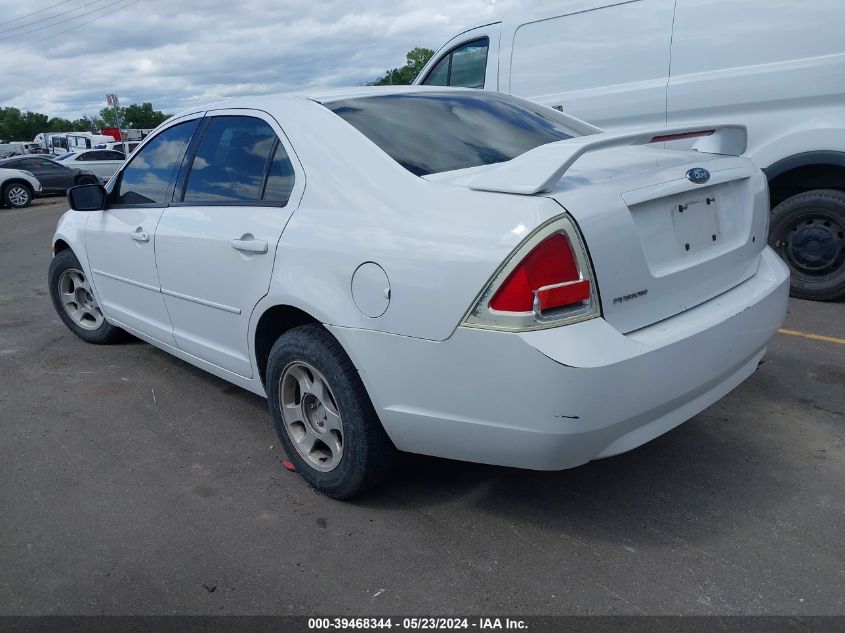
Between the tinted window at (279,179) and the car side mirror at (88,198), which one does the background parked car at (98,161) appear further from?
the tinted window at (279,179)

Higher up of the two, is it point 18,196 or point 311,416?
point 311,416

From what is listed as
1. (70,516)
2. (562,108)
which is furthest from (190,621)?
(562,108)

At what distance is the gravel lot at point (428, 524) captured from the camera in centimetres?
232

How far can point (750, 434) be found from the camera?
3.31 metres

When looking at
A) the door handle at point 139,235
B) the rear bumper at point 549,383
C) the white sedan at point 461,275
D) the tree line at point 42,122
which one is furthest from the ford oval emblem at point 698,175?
the tree line at point 42,122

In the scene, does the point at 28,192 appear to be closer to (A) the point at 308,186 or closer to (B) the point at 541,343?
(A) the point at 308,186

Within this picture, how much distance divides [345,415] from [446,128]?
128 centimetres

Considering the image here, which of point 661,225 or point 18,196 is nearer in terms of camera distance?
point 661,225

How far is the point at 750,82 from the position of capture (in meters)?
5.35

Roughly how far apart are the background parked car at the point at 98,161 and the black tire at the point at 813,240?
71.4ft

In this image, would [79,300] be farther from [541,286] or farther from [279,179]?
[541,286]

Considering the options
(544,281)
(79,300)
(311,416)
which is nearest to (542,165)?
(544,281)

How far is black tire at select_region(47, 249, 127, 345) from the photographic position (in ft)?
16.6

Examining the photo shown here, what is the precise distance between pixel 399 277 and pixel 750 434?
6.64 feet
